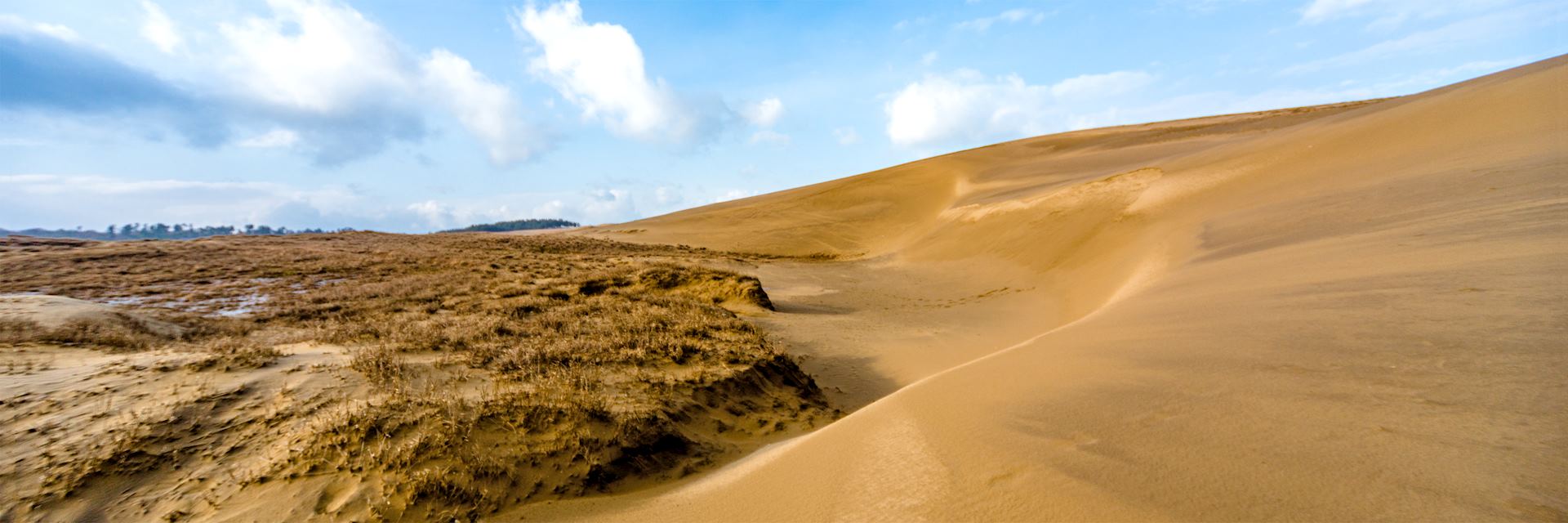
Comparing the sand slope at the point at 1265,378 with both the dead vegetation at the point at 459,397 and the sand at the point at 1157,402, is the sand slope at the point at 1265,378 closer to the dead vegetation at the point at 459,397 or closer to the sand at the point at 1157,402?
the sand at the point at 1157,402

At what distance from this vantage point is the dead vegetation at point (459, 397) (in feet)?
10.8

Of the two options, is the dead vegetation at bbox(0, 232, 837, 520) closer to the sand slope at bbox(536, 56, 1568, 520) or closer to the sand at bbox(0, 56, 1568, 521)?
the sand at bbox(0, 56, 1568, 521)

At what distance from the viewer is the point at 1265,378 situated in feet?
9.88

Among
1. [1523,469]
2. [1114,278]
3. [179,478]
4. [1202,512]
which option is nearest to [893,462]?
[1202,512]

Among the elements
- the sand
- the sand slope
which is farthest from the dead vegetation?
the sand slope

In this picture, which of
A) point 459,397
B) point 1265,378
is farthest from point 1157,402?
point 459,397

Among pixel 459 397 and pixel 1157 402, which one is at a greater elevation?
pixel 1157 402

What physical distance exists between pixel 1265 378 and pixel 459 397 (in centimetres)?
454

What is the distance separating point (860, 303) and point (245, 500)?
37.8ft

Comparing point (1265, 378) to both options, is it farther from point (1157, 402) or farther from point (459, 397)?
point (459, 397)

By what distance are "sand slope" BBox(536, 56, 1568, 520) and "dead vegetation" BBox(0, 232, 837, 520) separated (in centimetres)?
48

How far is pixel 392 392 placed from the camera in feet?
13.6

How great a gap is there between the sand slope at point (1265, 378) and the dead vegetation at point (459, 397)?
0.48 meters

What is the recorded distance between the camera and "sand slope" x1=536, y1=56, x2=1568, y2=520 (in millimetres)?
2010
